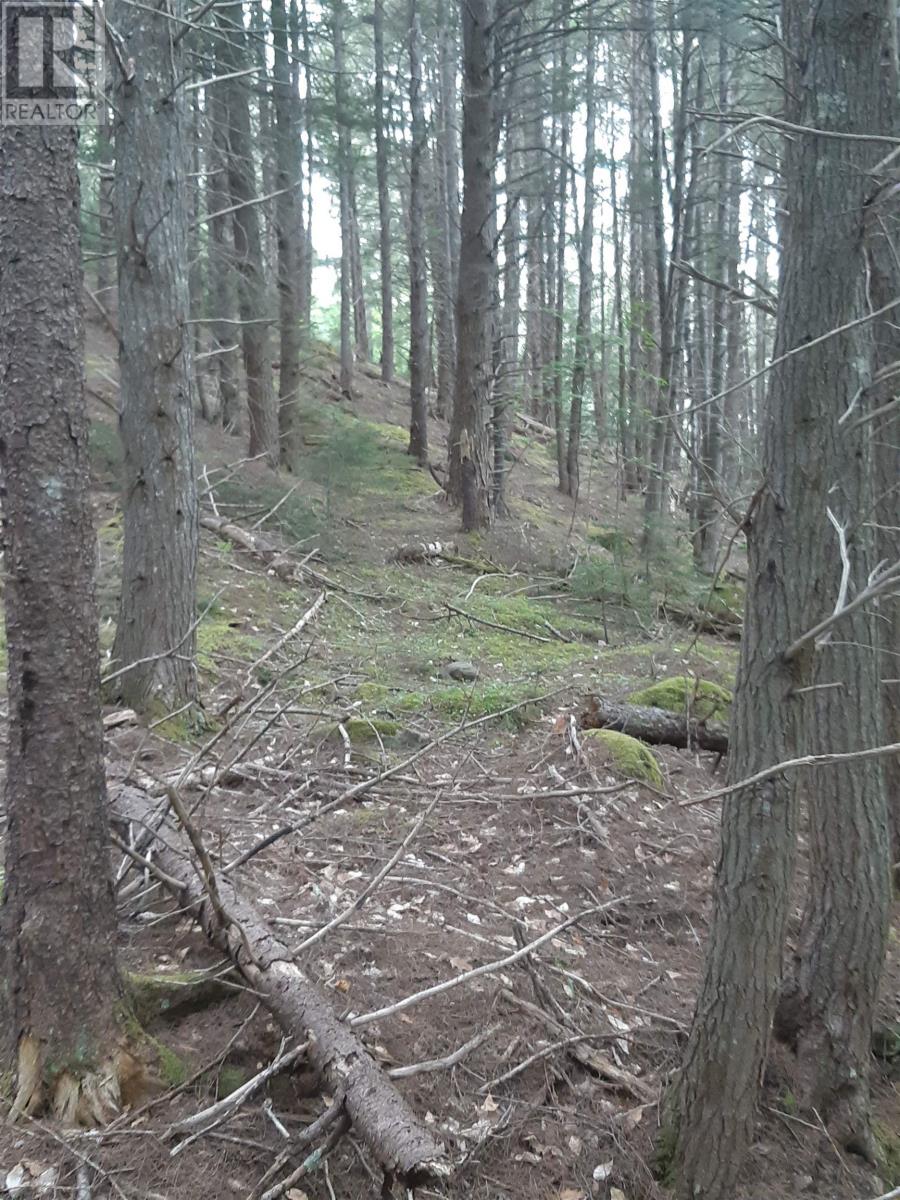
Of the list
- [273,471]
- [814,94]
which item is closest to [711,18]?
[273,471]

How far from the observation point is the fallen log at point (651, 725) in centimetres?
687

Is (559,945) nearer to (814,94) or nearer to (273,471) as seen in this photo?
(814,94)

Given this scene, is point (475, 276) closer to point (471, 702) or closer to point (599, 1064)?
point (471, 702)

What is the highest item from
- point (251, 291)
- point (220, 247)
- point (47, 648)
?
point (220, 247)

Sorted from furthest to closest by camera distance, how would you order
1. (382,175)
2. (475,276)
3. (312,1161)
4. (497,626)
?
(382,175) → (475,276) → (497,626) → (312,1161)

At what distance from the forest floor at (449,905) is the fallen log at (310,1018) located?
178 millimetres

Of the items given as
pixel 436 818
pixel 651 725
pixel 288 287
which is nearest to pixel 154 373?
pixel 436 818

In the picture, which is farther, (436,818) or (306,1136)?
(436,818)

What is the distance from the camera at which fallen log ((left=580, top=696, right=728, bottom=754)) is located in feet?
22.5

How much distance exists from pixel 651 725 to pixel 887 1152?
3.50 metres

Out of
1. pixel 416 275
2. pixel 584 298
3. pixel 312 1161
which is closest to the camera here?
pixel 312 1161

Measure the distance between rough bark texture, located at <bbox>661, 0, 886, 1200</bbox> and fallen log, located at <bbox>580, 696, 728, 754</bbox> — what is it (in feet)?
12.2

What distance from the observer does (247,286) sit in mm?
13453

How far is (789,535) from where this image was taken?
2.90 m
